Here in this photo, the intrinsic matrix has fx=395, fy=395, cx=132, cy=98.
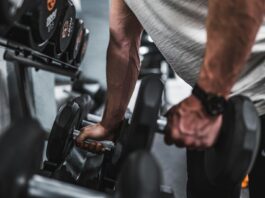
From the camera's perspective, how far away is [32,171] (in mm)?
620

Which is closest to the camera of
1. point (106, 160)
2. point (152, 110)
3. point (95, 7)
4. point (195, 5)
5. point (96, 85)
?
point (152, 110)

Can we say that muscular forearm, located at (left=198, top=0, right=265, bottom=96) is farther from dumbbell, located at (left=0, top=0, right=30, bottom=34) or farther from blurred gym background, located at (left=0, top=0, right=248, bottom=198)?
blurred gym background, located at (left=0, top=0, right=248, bottom=198)

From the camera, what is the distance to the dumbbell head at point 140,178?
562mm

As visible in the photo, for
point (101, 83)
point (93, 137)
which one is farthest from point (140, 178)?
point (101, 83)

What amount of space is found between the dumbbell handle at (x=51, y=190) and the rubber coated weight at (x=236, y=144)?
0.81 feet

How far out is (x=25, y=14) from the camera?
0.94 metres

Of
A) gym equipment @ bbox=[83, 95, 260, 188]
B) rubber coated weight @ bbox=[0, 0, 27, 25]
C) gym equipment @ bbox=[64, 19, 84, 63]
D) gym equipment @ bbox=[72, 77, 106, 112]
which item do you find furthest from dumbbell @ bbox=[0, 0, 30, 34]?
gym equipment @ bbox=[72, 77, 106, 112]

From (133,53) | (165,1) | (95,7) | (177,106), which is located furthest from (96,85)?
(177,106)

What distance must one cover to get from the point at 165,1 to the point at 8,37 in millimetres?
396

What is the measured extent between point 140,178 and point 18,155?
0.18 m

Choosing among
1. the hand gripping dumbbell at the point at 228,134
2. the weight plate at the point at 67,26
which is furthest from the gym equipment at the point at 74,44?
the hand gripping dumbbell at the point at 228,134

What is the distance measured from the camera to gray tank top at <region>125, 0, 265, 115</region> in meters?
0.93

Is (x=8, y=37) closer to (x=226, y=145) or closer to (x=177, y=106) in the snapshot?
(x=177, y=106)

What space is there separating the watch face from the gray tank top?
190 mm
